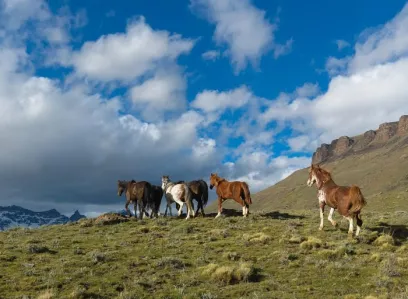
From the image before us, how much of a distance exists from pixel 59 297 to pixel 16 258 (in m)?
5.34

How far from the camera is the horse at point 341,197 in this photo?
17.6m

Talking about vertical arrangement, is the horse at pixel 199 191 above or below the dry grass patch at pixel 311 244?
above

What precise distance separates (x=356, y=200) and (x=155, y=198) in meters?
13.8

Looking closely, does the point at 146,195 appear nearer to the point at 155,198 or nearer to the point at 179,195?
the point at 155,198

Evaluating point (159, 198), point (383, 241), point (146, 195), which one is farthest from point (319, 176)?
point (159, 198)

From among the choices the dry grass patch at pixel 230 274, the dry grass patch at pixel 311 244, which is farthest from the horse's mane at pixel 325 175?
the dry grass patch at pixel 230 274

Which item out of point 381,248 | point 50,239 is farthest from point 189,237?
point 381,248

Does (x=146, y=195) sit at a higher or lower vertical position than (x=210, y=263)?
higher

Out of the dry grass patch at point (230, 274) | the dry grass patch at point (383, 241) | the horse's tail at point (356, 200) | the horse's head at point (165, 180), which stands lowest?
the dry grass patch at point (230, 274)

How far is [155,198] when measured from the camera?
89.1 ft

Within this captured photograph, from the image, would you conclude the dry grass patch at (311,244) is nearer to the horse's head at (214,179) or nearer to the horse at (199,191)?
the horse at (199,191)

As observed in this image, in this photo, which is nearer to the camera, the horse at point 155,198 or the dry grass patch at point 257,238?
the dry grass patch at point 257,238

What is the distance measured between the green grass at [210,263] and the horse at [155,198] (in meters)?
5.54

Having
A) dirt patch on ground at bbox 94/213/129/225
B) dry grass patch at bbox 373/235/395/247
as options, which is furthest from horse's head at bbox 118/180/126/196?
dry grass patch at bbox 373/235/395/247
